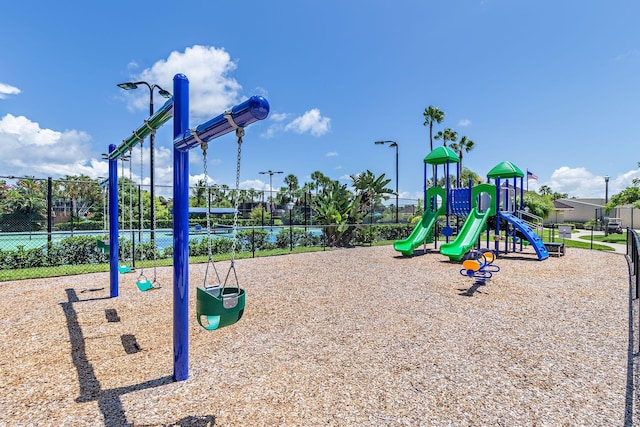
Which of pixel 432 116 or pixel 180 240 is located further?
pixel 432 116

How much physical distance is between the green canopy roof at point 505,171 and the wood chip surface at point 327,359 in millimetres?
6964

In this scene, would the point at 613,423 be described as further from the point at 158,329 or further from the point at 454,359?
the point at 158,329

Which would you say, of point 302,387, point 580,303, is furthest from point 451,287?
point 302,387

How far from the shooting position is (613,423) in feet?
8.39

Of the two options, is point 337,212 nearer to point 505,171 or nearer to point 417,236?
point 417,236

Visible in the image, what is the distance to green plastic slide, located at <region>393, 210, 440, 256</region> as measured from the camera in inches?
479

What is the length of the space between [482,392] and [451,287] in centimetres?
449

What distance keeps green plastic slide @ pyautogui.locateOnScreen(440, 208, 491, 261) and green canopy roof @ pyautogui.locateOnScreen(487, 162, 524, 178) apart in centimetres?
170

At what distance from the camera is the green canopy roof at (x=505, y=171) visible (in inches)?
514

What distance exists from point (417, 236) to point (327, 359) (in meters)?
9.87

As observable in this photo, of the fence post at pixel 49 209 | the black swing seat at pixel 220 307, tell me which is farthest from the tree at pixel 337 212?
the black swing seat at pixel 220 307

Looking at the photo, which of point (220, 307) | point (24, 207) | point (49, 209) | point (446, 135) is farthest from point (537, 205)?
point (24, 207)

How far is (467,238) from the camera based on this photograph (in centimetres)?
1140

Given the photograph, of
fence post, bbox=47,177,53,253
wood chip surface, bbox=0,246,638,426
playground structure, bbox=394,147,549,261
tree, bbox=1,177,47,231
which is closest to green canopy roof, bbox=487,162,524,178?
playground structure, bbox=394,147,549,261
